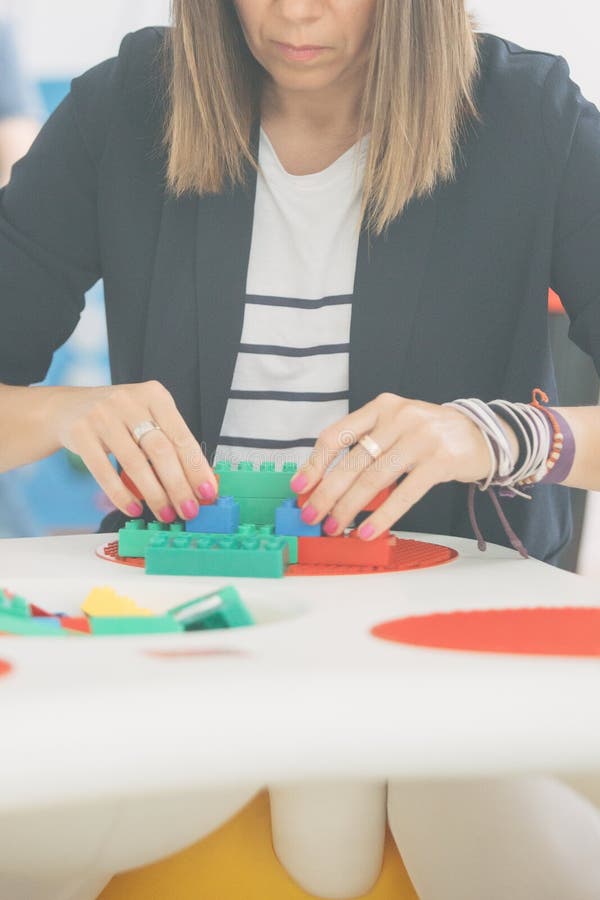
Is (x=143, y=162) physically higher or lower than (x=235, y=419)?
higher

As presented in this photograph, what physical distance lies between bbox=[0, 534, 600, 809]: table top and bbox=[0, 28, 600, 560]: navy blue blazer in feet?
1.97

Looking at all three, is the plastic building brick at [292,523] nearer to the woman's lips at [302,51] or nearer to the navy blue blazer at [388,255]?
the navy blue blazer at [388,255]

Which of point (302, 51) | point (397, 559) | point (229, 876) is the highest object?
point (302, 51)

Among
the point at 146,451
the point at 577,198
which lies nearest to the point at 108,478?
the point at 146,451

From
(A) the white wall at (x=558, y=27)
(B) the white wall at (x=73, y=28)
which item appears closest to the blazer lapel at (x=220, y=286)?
(A) the white wall at (x=558, y=27)

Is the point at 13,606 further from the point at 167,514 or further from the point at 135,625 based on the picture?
the point at 167,514

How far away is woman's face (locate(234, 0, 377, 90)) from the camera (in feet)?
2.91

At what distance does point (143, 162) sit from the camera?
1.09 meters

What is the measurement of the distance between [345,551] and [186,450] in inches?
5.8

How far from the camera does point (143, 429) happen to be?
0.78 m

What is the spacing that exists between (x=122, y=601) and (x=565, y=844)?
298 millimetres

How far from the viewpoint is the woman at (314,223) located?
38.5 inches

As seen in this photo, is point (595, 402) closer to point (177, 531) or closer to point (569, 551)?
point (569, 551)

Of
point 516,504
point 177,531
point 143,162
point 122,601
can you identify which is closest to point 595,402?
point 516,504
